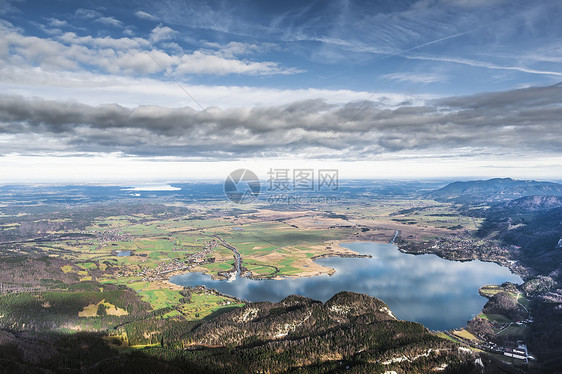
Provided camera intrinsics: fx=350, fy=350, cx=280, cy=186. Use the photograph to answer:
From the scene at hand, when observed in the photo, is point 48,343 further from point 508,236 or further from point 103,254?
point 508,236

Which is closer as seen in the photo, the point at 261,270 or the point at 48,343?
the point at 48,343

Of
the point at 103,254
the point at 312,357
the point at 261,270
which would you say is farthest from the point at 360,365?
the point at 103,254

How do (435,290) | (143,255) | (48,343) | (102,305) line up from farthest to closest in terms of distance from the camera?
1. (143,255)
2. (435,290)
3. (102,305)
4. (48,343)

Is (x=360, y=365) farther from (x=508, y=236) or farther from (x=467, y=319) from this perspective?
(x=508, y=236)

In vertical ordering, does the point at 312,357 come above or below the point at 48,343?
above

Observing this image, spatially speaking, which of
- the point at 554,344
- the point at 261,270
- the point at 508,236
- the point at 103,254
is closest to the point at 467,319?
the point at 554,344

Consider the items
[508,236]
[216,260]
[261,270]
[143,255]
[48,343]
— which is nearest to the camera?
[48,343]
